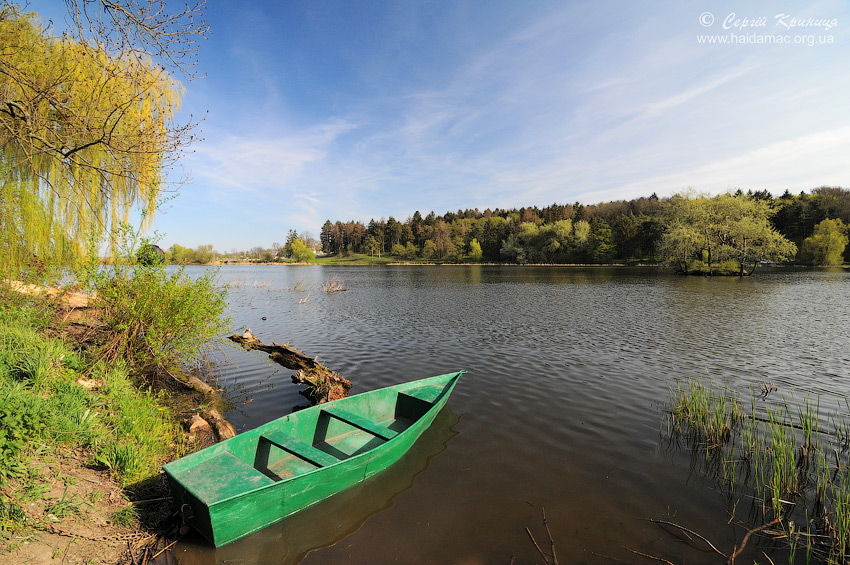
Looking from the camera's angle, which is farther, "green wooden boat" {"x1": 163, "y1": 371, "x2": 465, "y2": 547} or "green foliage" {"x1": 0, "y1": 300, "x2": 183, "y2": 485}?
"green wooden boat" {"x1": 163, "y1": 371, "x2": 465, "y2": 547}

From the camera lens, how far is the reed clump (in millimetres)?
4914

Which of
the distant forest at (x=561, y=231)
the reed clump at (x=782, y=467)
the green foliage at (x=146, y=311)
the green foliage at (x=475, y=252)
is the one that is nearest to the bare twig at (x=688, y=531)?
the reed clump at (x=782, y=467)

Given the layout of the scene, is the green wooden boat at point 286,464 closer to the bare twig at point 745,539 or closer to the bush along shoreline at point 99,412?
the bush along shoreline at point 99,412

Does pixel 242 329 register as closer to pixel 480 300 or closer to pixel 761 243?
pixel 480 300

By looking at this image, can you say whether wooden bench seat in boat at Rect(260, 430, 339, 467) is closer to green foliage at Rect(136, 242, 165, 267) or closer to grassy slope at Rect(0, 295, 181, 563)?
grassy slope at Rect(0, 295, 181, 563)

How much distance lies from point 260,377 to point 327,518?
297 inches

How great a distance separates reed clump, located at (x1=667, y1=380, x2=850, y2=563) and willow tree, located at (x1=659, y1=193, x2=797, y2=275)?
55612mm

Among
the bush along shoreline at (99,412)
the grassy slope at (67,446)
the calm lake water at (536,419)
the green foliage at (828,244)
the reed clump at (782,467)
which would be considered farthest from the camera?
the green foliage at (828,244)

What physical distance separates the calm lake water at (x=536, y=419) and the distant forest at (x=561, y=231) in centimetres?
5749

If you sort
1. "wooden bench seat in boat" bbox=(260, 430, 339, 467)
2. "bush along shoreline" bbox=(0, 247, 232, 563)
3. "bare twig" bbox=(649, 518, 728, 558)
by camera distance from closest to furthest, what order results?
"bush along shoreline" bbox=(0, 247, 232, 563) → "bare twig" bbox=(649, 518, 728, 558) → "wooden bench seat in boat" bbox=(260, 430, 339, 467)

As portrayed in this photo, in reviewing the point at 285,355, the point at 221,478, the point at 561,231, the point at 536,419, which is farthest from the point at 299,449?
the point at 561,231

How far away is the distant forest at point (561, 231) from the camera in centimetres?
7762

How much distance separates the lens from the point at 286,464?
6.42 metres

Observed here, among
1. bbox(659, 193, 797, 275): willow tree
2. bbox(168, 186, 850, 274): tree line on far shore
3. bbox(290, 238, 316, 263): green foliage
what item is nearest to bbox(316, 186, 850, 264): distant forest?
bbox(168, 186, 850, 274): tree line on far shore
